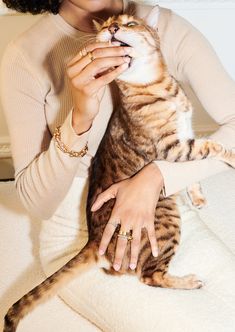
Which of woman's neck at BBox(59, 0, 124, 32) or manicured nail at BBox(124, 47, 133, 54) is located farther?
woman's neck at BBox(59, 0, 124, 32)

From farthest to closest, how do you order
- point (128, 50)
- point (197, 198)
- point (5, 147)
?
point (5, 147), point (197, 198), point (128, 50)

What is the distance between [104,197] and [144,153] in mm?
150

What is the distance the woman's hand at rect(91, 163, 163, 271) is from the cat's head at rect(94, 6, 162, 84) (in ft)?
0.74

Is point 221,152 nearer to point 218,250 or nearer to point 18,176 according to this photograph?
point 218,250

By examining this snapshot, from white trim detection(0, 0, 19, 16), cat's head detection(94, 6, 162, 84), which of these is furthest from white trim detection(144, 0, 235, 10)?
cat's head detection(94, 6, 162, 84)

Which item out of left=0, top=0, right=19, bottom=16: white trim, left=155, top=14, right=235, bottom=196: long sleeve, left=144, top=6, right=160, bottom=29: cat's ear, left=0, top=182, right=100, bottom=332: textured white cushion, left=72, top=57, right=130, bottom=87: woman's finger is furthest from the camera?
left=0, top=0, right=19, bottom=16: white trim

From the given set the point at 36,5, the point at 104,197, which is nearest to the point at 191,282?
the point at 104,197

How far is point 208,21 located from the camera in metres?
1.99

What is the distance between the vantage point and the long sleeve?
46.2 inches

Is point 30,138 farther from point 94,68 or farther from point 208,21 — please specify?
point 208,21

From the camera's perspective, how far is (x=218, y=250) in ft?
3.87

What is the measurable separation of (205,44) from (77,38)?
0.34 meters

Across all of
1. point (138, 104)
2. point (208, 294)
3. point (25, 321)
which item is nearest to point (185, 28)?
point (138, 104)

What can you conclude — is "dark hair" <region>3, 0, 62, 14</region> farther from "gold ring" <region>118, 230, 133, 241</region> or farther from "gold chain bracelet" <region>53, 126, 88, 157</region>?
"gold ring" <region>118, 230, 133, 241</region>
